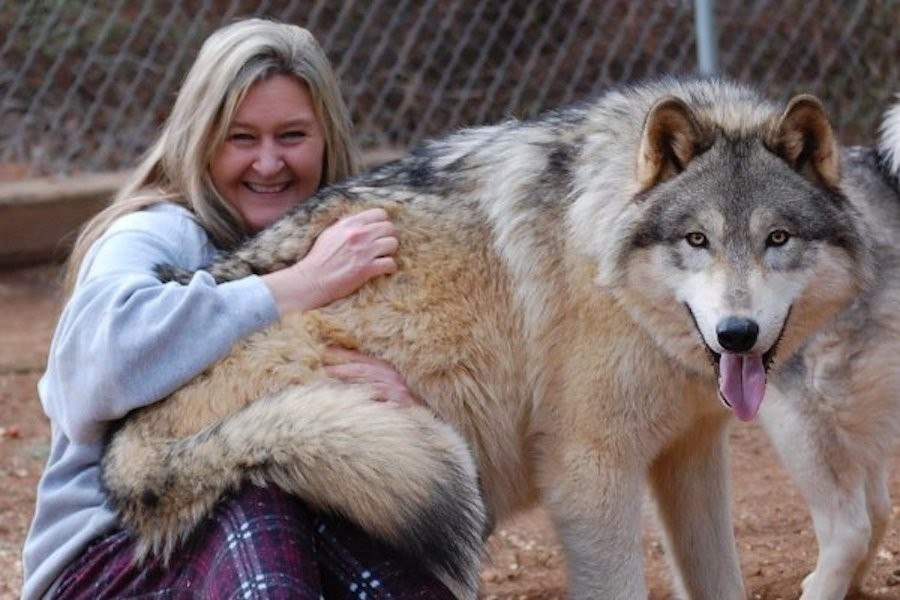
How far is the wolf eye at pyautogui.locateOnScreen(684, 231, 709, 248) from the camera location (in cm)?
329

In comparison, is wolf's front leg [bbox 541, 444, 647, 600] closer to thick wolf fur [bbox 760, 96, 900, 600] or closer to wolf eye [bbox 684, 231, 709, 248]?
wolf eye [bbox 684, 231, 709, 248]

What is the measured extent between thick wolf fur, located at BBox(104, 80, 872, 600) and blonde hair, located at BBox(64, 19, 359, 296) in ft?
0.65

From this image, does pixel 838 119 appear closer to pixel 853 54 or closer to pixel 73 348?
pixel 853 54

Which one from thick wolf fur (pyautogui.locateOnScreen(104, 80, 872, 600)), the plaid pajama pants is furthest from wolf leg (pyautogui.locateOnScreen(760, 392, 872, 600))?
the plaid pajama pants

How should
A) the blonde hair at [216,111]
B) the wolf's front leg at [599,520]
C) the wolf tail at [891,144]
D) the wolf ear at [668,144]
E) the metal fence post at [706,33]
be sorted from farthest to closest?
1. the metal fence post at [706,33]
2. the wolf tail at [891,144]
3. the blonde hair at [216,111]
4. the wolf's front leg at [599,520]
5. the wolf ear at [668,144]

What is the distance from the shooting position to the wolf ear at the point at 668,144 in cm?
333

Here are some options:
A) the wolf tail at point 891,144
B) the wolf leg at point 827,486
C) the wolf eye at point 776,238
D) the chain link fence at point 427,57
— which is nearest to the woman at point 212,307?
the wolf eye at point 776,238

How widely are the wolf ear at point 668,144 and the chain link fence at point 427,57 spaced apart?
3.95 metres

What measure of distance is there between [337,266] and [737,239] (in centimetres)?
88

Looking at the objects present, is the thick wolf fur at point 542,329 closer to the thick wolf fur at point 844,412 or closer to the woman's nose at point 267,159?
the woman's nose at point 267,159

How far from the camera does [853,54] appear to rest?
7.82 meters

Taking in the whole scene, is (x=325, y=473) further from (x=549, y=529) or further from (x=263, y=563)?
(x=549, y=529)

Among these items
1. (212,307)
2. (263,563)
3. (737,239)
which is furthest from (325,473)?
(737,239)

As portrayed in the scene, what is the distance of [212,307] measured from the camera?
10.9 ft
